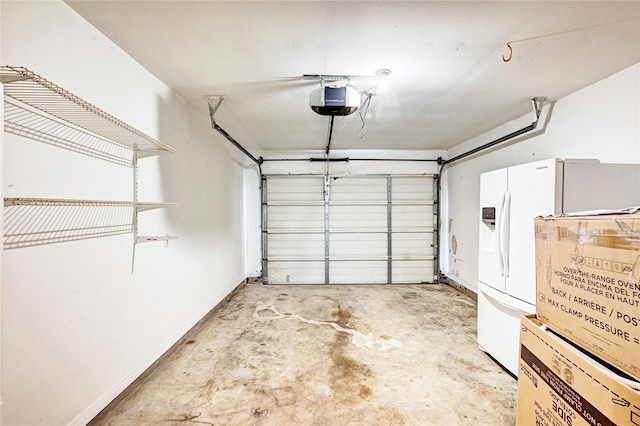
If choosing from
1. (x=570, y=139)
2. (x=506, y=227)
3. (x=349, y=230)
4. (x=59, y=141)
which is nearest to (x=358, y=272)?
(x=349, y=230)

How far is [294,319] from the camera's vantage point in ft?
10.7

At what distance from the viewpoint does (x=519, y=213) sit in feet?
6.70

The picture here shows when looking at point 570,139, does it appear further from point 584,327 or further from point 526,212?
point 584,327

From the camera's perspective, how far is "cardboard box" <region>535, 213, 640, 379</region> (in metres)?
0.88

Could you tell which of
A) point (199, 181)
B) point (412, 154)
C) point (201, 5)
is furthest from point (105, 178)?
point (412, 154)

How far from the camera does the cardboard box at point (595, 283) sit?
0.88 meters

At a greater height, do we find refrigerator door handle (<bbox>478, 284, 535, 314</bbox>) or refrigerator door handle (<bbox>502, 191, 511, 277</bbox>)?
refrigerator door handle (<bbox>502, 191, 511, 277</bbox>)

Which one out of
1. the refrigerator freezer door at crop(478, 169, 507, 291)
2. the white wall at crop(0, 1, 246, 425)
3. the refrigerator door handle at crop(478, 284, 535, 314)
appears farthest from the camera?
the refrigerator freezer door at crop(478, 169, 507, 291)

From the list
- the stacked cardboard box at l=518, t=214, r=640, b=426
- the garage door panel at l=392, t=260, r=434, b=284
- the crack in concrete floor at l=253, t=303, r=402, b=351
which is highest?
the stacked cardboard box at l=518, t=214, r=640, b=426

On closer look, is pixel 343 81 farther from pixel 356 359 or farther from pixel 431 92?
pixel 356 359

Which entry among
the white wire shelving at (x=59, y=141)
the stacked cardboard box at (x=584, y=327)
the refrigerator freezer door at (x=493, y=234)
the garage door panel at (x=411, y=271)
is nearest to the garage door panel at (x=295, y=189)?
the garage door panel at (x=411, y=271)

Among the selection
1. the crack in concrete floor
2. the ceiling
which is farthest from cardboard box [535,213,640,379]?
the crack in concrete floor

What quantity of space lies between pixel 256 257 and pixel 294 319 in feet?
6.44

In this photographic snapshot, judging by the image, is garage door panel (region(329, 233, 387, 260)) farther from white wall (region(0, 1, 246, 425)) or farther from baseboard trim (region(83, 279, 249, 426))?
white wall (region(0, 1, 246, 425))
